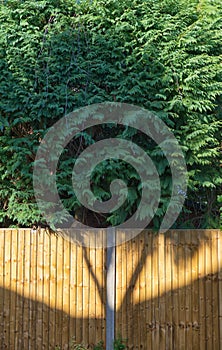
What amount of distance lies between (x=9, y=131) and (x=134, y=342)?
2.78m

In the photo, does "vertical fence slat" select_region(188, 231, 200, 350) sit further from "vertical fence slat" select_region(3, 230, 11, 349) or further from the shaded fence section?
"vertical fence slat" select_region(3, 230, 11, 349)

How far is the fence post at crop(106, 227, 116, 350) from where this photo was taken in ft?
14.5

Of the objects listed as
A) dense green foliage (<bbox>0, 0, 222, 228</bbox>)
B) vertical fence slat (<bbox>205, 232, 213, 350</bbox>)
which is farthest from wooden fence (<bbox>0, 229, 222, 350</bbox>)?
dense green foliage (<bbox>0, 0, 222, 228</bbox>)

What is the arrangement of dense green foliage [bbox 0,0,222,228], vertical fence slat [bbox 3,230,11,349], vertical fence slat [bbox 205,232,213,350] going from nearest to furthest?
1. vertical fence slat [bbox 205,232,213,350]
2. vertical fence slat [bbox 3,230,11,349]
3. dense green foliage [bbox 0,0,222,228]

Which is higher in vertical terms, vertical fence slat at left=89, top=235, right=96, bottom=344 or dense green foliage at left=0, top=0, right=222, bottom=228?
dense green foliage at left=0, top=0, right=222, bottom=228

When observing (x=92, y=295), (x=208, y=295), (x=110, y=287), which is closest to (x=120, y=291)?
(x=110, y=287)

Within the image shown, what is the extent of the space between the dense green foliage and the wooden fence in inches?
16.1

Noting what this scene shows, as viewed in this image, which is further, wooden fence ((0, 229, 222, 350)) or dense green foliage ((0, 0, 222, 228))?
dense green foliage ((0, 0, 222, 228))

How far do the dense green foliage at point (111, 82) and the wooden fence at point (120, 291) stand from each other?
0.41m

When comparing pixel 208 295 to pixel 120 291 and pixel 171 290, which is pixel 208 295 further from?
pixel 120 291

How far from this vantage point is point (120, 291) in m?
4.50

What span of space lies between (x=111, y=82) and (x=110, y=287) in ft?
7.85

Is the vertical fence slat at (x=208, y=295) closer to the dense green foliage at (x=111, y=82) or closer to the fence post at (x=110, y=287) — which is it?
the dense green foliage at (x=111, y=82)

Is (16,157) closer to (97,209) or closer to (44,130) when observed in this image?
(44,130)
